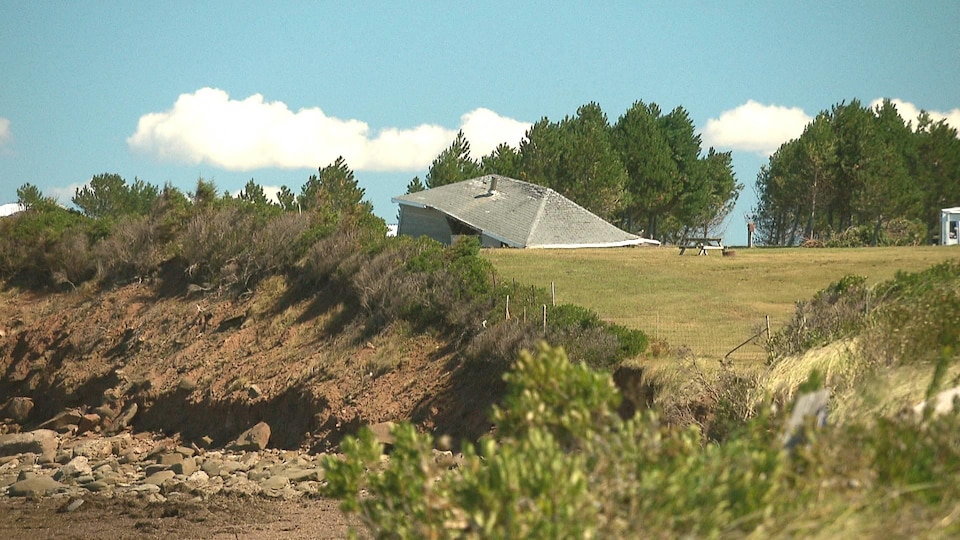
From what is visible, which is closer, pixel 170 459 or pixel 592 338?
pixel 592 338

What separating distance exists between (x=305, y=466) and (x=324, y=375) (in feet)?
13.6

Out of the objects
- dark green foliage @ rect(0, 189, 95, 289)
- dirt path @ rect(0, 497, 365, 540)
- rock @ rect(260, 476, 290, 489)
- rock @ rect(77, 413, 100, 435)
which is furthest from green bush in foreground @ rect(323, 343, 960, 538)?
dark green foliage @ rect(0, 189, 95, 289)

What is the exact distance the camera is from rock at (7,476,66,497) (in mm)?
21984

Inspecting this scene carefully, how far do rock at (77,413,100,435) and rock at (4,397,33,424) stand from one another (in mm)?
3475

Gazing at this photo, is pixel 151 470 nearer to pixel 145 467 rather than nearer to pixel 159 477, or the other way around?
pixel 145 467

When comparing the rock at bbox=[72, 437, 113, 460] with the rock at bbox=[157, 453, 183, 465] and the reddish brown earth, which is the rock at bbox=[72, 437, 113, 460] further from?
the rock at bbox=[157, 453, 183, 465]

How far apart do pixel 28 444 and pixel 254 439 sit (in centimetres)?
526

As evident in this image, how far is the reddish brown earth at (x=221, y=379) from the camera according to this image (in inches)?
762

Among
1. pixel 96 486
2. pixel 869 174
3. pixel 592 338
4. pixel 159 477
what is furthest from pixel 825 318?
pixel 869 174

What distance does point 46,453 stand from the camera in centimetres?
2608

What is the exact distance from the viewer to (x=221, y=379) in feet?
95.3

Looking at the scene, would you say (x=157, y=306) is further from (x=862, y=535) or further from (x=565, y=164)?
(x=565, y=164)

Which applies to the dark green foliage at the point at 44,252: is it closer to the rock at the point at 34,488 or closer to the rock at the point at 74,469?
the rock at the point at 74,469

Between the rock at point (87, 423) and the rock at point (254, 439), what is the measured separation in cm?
Answer: 519
